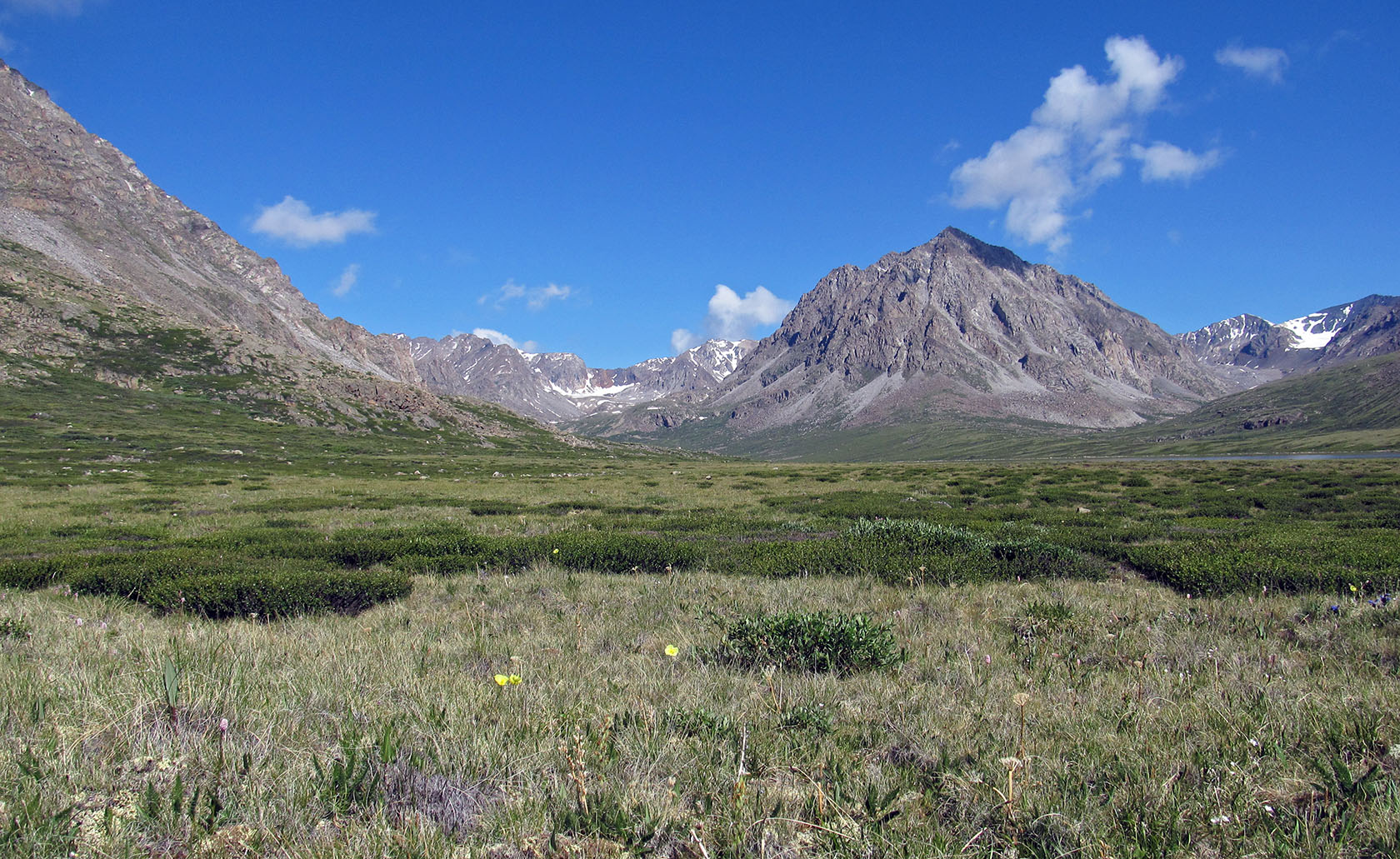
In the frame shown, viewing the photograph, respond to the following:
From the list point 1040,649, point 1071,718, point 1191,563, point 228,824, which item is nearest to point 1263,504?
point 1191,563

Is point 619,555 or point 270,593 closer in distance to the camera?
point 270,593

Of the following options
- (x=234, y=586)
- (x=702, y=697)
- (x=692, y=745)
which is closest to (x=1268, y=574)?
(x=702, y=697)

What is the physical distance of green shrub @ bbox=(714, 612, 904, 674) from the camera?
6.07m

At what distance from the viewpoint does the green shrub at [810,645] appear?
6074mm

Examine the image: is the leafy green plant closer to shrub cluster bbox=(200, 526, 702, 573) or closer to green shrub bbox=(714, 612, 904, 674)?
shrub cluster bbox=(200, 526, 702, 573)

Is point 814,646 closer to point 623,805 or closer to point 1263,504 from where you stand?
point 623,805

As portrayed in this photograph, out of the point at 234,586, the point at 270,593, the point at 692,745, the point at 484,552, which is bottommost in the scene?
the point at 484,552

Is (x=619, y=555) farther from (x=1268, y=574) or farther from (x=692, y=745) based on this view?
(x=1268, y=574)

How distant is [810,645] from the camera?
20.6 feet

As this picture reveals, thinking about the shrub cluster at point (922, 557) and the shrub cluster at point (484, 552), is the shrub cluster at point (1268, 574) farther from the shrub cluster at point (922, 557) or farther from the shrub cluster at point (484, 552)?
the shrub cluster at point (484, 552)

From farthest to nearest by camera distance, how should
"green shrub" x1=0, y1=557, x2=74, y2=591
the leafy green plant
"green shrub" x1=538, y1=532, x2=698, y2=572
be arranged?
"green shrub" x1=538, y1=532, x2=698, y2=572, "green shrub" x1=0, y1=557, x2=74, y2=591, the leafy green plant

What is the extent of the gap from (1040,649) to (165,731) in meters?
7.42

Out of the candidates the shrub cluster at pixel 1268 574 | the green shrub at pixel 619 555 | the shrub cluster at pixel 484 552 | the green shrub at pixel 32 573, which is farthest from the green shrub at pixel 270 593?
the shrub cluster at pixel 1268 574

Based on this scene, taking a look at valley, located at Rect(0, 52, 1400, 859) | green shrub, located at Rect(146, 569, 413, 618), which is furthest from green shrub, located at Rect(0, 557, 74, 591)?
green shrub, located at Rect(146, 569, 413, 618)
